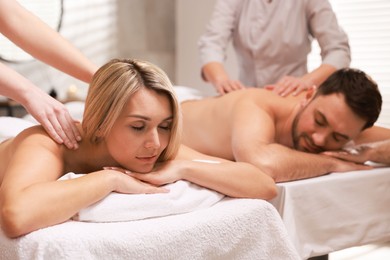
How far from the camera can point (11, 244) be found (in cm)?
104

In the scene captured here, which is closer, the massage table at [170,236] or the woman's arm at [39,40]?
the massage table at [170,236]

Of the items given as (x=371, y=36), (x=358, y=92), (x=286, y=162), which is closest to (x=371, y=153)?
(x=358, y=92)

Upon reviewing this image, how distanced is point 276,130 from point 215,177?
2.71 feet

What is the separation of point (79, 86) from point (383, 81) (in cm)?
208

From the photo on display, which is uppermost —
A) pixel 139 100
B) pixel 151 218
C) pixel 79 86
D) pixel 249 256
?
pixel 139 100

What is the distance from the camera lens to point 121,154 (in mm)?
1326

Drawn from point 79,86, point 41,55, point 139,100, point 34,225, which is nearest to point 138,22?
point 79,86

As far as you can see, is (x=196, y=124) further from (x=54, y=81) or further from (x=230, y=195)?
(x=54, y=81)

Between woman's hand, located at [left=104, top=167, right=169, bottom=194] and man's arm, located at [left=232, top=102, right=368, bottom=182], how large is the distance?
55cm

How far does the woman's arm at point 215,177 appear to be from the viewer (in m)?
1.33

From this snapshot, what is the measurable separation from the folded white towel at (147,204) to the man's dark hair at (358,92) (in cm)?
82

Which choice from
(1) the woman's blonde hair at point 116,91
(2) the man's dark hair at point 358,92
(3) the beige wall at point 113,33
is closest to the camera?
(1) the woman's blonde hair at point 116,91

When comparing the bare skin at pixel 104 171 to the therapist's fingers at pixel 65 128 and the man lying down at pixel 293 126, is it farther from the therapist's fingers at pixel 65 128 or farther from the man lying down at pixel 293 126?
the man lying down at pixel 293 126

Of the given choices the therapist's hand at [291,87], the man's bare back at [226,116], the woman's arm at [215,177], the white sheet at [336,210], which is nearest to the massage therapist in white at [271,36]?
the therapist's hand at [291,87]
